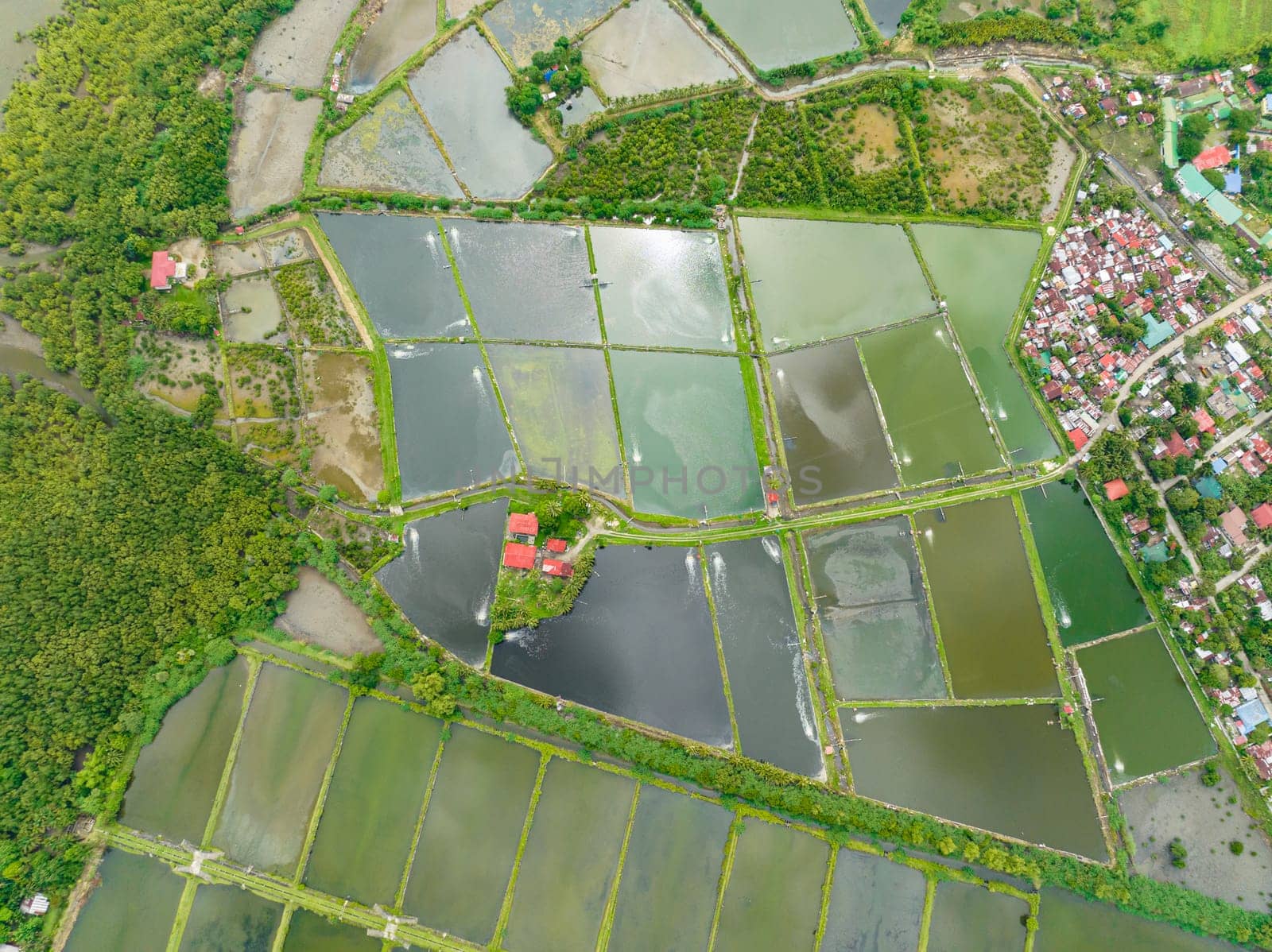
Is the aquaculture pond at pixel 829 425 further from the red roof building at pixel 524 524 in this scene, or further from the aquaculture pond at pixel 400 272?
the aquaculture pond at pixel 400 272

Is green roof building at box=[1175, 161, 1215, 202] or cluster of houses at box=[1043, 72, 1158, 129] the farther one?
cluster of houses at box=[1043, 72, 1158, 129]

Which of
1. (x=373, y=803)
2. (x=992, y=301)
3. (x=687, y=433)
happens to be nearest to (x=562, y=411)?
(x=687, y=433)

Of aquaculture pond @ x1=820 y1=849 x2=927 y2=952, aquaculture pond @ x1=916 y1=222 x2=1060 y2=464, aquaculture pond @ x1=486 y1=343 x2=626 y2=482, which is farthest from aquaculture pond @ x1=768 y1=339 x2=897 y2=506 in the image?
aquaculture pond @ x1=820 y1=849 x2=927 y2=952

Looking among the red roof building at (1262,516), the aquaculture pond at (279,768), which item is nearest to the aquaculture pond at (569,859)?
the aquaculture pond at (279,768)

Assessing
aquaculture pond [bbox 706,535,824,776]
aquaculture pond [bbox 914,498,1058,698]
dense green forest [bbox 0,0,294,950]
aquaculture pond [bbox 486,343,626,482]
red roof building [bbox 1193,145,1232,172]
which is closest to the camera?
dense green forest [bbox 0,0,294,950]

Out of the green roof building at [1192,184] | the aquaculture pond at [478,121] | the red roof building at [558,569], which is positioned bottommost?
the red roof building at [558,569]

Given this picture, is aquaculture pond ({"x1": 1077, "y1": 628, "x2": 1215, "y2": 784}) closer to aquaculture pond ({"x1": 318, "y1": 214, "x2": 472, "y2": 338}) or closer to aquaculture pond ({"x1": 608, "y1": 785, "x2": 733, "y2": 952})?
aquaculture pond ({"x1": 608, "y1": 785, "x2": 733, "y2": 952})

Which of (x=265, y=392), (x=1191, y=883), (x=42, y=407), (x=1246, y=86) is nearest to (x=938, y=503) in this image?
(x=1191, y=883)
